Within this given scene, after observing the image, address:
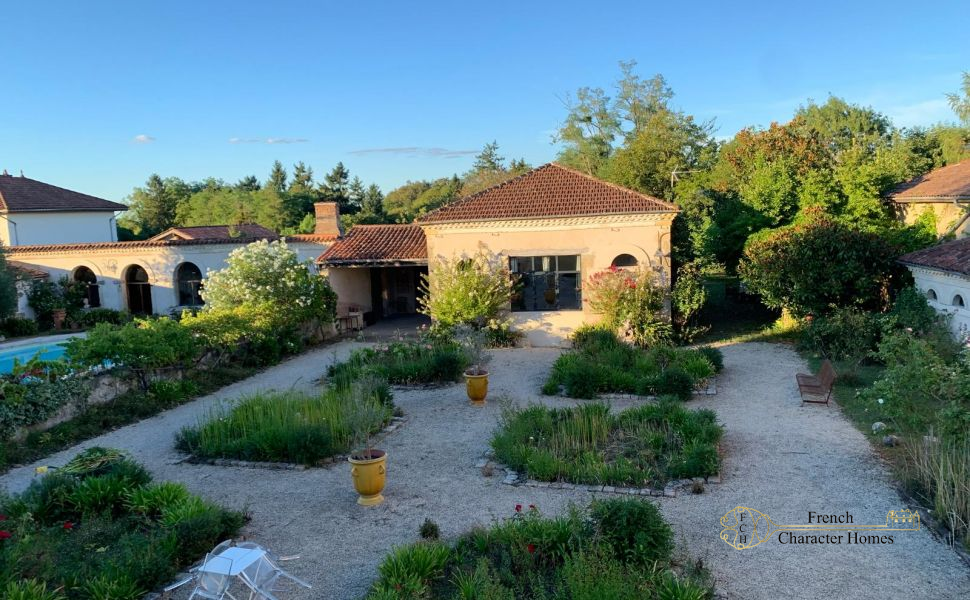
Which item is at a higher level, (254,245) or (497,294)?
(254,245)

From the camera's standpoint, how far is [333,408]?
10.6 meters

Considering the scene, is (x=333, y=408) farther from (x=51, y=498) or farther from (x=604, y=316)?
(x=604, y=316)

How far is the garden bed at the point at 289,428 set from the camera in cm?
913

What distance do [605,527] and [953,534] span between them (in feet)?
11.4

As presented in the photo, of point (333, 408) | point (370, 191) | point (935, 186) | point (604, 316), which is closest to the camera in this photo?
point (333, 408)

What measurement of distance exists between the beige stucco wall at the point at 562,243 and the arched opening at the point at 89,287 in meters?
16.1

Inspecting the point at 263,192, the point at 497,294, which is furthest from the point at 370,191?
the point at 497,294

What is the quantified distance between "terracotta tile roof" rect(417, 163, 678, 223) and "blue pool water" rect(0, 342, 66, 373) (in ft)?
40.6

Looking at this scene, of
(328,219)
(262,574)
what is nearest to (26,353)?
(328,219)

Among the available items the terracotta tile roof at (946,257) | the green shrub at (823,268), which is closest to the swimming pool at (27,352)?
the green shrub at (823,268)

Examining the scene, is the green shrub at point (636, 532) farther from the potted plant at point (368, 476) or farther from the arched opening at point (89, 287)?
the arched opening at point (89, 287)

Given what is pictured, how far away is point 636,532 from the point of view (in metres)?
5.72

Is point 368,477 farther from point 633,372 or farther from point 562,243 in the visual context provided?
point 562,243

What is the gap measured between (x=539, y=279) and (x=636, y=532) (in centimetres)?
1281
